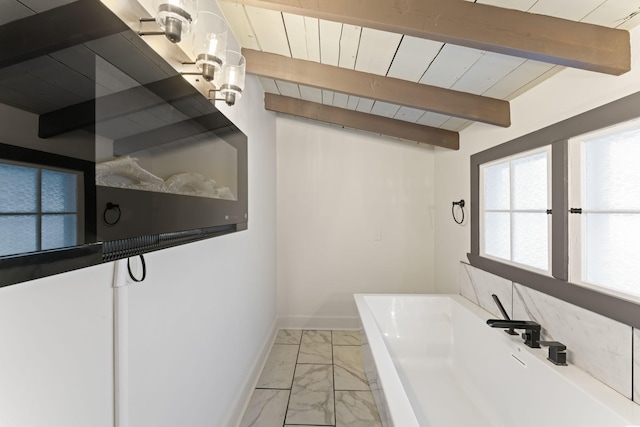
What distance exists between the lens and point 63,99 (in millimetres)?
434

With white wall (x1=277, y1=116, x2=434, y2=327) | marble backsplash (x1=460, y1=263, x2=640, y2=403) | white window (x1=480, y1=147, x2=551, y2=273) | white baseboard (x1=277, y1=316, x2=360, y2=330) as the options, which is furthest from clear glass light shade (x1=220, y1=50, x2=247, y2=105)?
white baseboard (x1=277, y1=316, x2=360, y2=330)

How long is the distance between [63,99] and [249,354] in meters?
2.10

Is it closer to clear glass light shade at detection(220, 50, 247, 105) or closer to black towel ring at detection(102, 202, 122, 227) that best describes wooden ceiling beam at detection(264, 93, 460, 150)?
clear glass light shade at detection(220, 50, 247, 105)

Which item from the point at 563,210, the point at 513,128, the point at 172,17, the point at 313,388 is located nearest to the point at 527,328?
the point at 563,210

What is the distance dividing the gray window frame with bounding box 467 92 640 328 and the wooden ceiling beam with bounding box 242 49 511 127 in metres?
0.29

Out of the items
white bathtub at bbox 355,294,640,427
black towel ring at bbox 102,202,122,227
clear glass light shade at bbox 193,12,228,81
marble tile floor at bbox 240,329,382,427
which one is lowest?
marble tile floor at bbox 240,329,382,427

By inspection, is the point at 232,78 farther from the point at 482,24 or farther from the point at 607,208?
the point at 607,208

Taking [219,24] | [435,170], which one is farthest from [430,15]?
[435,170]

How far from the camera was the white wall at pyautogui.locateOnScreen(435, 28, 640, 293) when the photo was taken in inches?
48.1

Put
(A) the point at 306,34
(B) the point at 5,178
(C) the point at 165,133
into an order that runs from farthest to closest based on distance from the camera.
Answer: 1. (A) the point at 306,34
2. (C) the point at 165,133
3. (B) the point at 5,178

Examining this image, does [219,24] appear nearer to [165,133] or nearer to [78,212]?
[165,133]

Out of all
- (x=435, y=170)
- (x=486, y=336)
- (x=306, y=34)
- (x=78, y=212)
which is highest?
(x=306, y=34)

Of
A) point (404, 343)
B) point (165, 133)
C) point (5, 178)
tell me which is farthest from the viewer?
point (404, 343)

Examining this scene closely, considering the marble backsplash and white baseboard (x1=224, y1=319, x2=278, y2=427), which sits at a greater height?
the marble backsplash
